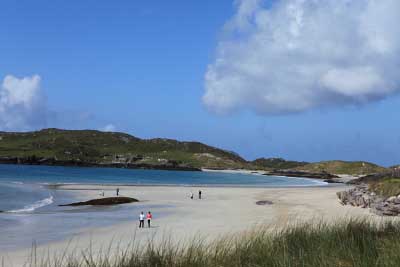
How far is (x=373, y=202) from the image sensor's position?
125 ft

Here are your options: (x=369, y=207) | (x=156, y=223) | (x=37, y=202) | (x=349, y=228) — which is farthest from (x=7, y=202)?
(x=349, y=228)

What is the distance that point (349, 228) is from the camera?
12109mm

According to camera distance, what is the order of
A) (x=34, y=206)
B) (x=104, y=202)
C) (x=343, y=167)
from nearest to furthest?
1. (x=34, y=206)
2. (x=104, y=202)
3. (x=343, y=167)

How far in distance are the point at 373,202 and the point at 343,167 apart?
153m

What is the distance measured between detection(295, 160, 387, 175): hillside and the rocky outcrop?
132063mm

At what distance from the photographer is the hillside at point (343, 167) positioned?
176 m

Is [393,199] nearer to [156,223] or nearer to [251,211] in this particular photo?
[251,211]

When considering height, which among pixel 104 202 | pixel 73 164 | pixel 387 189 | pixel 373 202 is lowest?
pixel 104 202

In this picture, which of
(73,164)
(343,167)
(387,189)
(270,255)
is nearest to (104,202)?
(387,189)

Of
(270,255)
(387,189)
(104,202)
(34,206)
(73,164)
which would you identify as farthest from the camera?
(73,164)

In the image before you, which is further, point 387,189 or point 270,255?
point 387,189

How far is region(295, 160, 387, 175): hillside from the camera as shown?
578 feet

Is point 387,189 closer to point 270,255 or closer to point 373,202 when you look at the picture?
point 373,202

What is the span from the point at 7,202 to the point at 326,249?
136 feet
